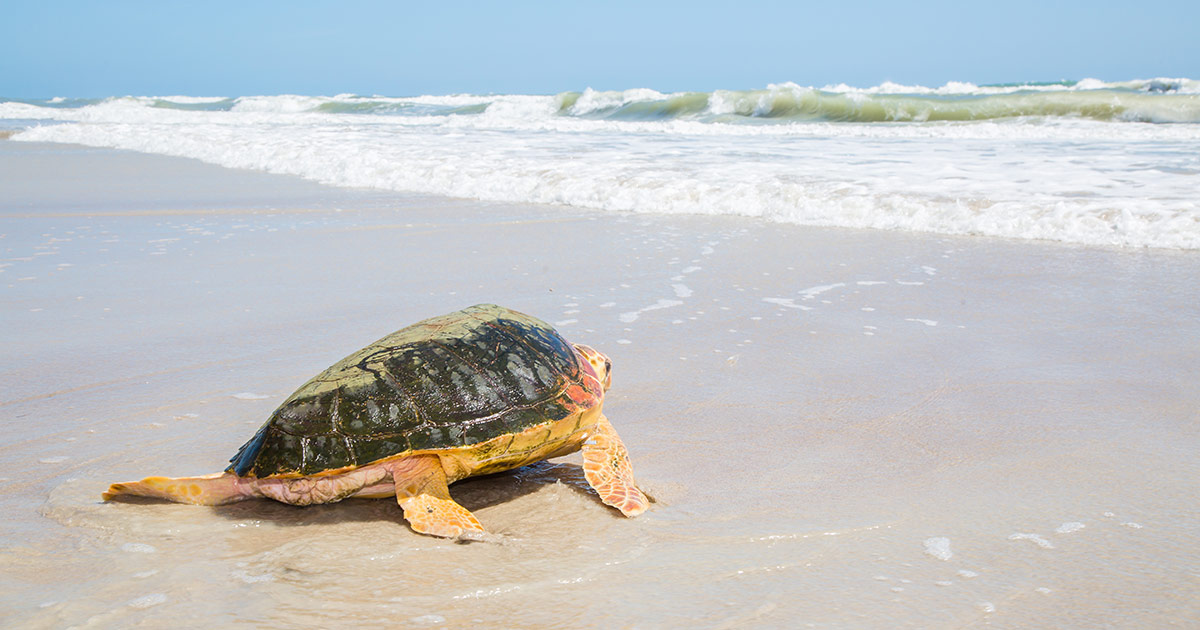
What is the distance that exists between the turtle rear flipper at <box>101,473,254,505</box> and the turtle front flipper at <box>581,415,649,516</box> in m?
1.01

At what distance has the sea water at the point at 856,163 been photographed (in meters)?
7.30

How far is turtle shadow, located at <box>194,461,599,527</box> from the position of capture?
8.06 feet

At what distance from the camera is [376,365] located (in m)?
2.57

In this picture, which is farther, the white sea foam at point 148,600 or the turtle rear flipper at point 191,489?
the turtle rear flipper at point 191,489

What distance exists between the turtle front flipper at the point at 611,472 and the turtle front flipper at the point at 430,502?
0.38 metres

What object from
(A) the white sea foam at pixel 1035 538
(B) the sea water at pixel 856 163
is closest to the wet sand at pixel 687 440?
(A) the white sea foam at pixel 1035 538

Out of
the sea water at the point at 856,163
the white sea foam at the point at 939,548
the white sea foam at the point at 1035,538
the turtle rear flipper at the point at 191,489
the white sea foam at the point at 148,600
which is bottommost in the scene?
the white sea foam at the point at 1035,538

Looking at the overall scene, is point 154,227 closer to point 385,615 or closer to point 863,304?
point 863,304

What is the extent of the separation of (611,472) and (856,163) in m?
9.26

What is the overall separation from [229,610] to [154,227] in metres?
6.66

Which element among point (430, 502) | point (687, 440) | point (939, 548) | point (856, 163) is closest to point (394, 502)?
point (430, 502)

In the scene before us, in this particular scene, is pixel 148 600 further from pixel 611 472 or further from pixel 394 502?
pixel 611 472

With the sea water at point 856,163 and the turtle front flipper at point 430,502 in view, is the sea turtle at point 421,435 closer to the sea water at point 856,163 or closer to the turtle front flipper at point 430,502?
the turtle front flipper at point 430,502

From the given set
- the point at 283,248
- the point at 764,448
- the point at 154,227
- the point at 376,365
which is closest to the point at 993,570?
the point at 764,448
